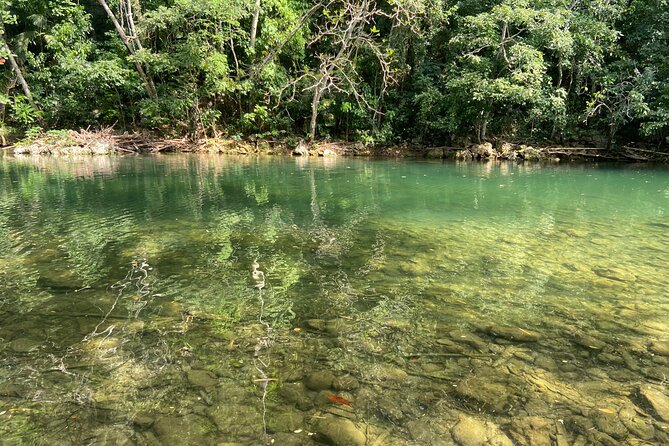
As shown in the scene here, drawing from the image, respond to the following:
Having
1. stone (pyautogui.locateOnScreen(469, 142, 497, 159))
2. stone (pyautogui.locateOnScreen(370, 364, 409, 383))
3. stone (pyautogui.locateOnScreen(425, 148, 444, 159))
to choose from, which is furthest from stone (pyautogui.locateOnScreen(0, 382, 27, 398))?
stone (pyautogui.locateOnScreen(469, 142, 497, 159))

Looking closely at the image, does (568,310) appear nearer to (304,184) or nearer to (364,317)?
(364,317)

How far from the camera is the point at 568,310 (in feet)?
12.7

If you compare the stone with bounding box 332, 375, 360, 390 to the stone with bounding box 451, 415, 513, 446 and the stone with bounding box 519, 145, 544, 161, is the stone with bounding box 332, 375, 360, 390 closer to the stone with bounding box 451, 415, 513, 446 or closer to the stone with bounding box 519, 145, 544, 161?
the stone with bounding box 451, 415, 513, 446

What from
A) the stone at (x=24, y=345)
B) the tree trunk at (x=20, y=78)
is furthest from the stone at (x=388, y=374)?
the tree trunk at (x=20, y=78)

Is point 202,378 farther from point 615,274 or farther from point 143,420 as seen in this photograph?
point 615,274

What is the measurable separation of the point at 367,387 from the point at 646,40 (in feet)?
77.0

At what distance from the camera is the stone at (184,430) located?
87.2 inches

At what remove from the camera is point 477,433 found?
90.4 inches

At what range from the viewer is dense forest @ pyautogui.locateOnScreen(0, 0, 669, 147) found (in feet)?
62.5

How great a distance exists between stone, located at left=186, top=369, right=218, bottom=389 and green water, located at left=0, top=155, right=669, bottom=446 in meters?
0.01

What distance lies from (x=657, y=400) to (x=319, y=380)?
6.38ft

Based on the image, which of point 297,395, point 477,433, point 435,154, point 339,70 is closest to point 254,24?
point 339,70

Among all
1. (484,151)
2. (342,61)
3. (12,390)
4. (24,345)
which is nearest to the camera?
(12,390)

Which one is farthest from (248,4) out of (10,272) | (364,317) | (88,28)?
(364,317)
